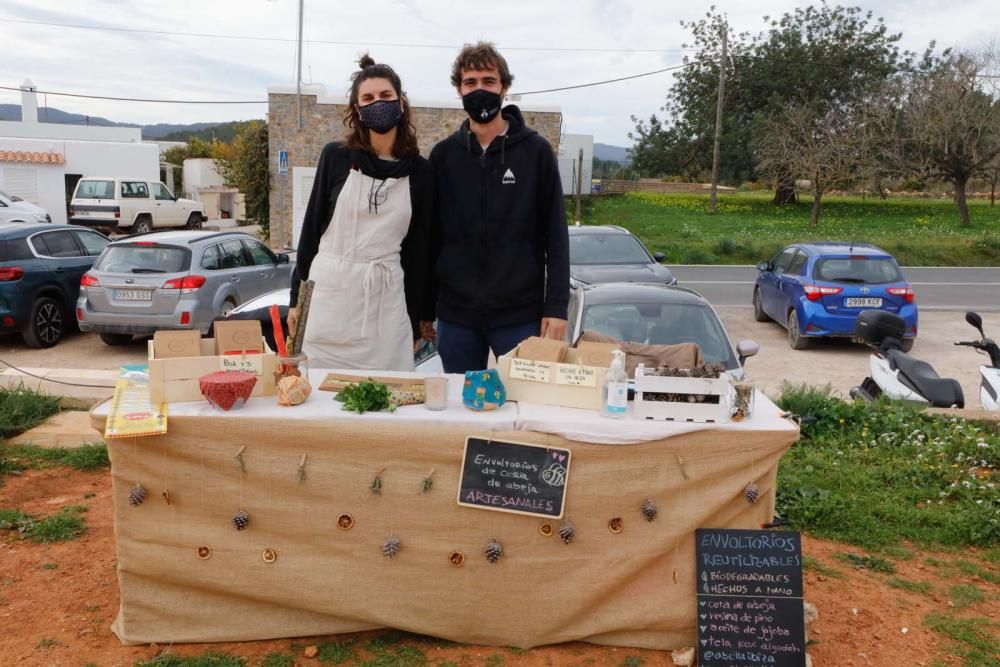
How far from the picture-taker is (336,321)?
151 inches

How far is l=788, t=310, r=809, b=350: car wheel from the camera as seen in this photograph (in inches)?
470

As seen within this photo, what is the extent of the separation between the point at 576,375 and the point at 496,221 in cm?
85

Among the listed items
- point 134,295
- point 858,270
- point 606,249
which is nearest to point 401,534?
point 134,295

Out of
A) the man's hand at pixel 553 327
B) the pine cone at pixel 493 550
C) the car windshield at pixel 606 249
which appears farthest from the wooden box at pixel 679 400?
the car windshield at pixel 606 249

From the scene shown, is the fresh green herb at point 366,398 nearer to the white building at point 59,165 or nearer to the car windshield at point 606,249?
the car windshield at point 606,249

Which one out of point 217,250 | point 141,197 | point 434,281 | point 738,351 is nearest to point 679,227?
point 141,197

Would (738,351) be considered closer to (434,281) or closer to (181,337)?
(434,281)

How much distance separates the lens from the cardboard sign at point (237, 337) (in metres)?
3.56

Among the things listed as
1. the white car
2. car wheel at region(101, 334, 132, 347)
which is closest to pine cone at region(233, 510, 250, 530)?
car wheel at region(101, 334, 132, 347)

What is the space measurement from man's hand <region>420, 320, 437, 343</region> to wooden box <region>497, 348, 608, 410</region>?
30.7 inches

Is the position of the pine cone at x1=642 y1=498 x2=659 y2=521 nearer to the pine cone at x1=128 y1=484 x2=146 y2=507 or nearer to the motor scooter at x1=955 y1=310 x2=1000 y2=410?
the pine cone at x1=128 y1=484 x2=146 y2=507

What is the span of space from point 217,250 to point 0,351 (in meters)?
3.00

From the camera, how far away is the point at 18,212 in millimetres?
22844

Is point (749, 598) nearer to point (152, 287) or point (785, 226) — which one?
point (152, 287)
